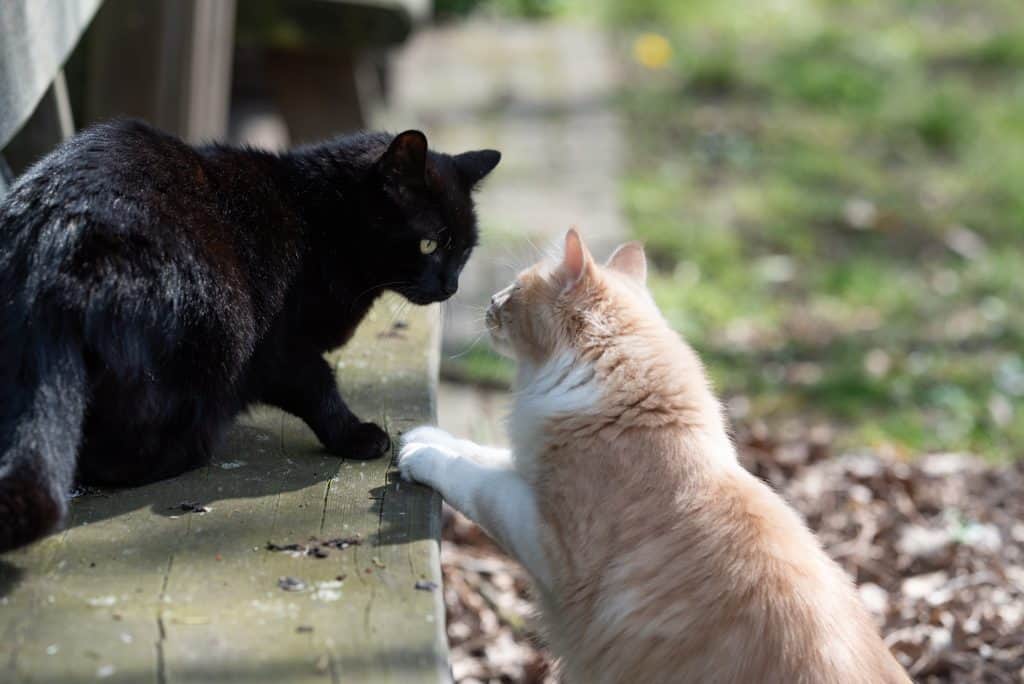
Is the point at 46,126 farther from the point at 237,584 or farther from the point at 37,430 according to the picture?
the point at 237,584

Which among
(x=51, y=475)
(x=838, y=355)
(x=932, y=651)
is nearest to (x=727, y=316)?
(x=838, y=355)

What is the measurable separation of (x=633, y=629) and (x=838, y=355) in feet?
11.3

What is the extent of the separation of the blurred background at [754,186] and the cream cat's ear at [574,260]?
1151 millimetres

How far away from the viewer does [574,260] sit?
2.63 meters

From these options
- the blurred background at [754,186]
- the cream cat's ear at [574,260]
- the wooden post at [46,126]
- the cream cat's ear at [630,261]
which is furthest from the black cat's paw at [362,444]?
the wooden post at [46,126]

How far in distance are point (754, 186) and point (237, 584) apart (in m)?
5.45

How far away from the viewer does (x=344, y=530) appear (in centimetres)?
215

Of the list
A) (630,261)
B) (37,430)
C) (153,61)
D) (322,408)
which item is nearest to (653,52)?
(153,61)

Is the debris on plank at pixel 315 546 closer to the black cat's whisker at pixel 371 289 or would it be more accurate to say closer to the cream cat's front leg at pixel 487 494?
the cream cat's front leg at pixel 487 494

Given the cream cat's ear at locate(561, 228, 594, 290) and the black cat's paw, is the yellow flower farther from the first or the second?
the black cat's paw

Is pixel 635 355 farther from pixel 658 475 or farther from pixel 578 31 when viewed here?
pixel 578 31

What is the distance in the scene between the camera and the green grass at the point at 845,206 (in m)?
5.22

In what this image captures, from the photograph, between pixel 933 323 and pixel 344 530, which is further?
pixel 933 323

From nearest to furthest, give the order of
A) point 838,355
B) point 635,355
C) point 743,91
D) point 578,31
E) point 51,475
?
point 51,475 → point 635,355 → point 838,355 → point 743,91 → point 578,31
